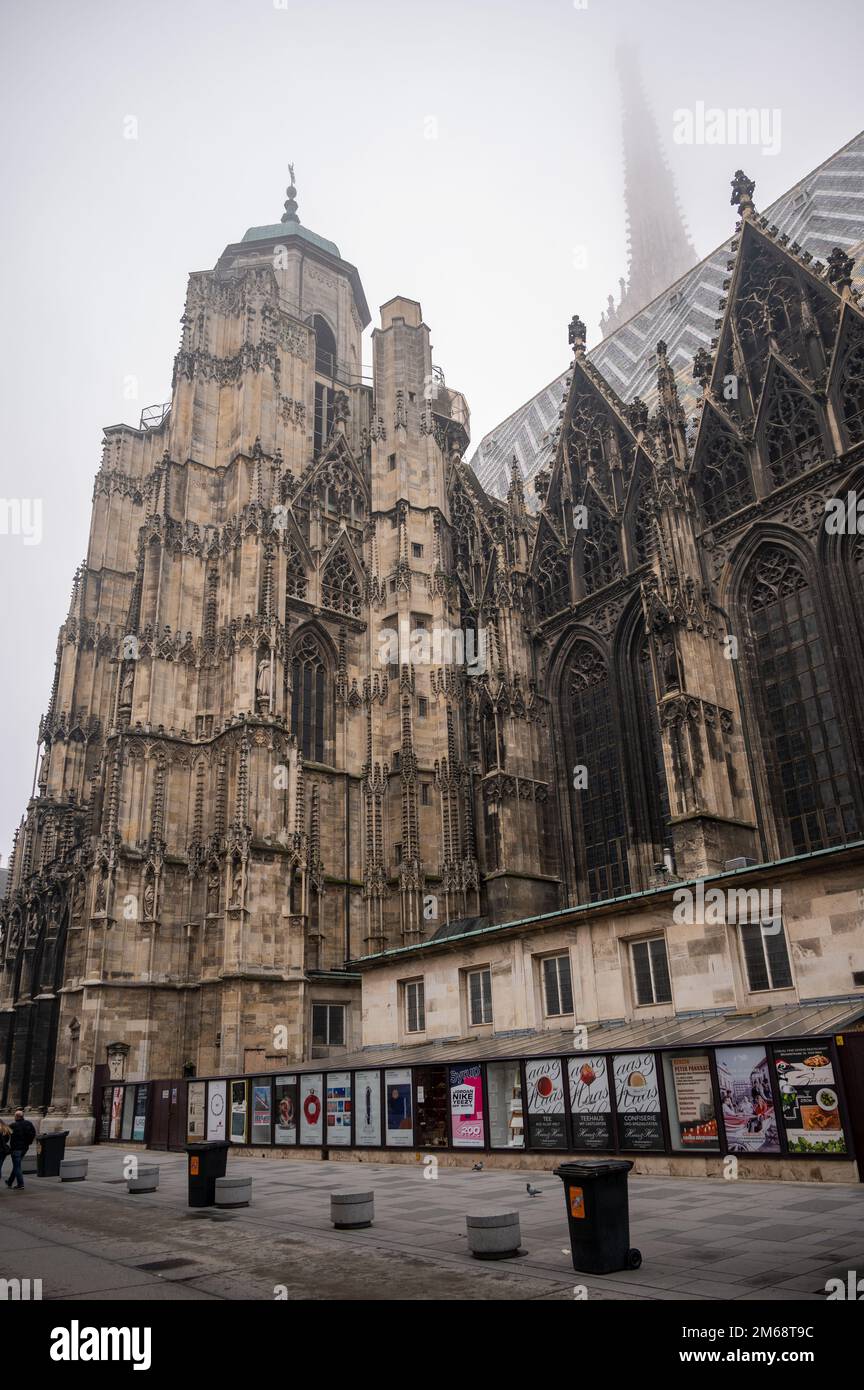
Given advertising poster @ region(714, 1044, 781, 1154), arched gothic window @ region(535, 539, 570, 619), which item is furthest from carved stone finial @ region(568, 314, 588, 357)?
advertising poster @ region(714, 1044, 781, 1154)

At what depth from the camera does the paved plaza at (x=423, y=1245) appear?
7785mm

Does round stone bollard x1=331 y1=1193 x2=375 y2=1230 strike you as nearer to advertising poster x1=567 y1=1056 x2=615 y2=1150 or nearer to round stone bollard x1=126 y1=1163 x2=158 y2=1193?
advertising poster x1=567 y1=1056 x2=615 y2=1150

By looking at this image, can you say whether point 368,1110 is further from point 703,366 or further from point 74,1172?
point 703,366

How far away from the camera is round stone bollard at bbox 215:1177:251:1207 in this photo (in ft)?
44.4

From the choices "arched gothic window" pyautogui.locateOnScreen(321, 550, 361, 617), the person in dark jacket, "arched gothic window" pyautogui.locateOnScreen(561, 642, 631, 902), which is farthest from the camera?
"arched gothic window" pyautogui.locateOnScreen(321, 550, 361, 617)

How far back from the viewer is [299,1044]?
103 ft

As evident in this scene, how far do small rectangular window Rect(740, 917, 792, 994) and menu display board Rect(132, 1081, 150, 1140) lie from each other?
55.0ft

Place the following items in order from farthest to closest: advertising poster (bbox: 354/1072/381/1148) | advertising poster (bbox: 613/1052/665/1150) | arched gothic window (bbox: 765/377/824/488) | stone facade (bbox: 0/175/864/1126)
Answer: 1. arched gothic window (bbox: 765/377/824/488)
2. stone facade (bbox: 0/175/864/1126)
3. advertising poster (bbox: 354/1072/381/1148)
4. advertising poster (bbox: 613/1052/665/1150)

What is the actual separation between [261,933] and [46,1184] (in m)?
13.4

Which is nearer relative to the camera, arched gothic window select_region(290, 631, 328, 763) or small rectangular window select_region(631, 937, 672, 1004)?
small rectangular window select_region(631, 937, 672, 1004)

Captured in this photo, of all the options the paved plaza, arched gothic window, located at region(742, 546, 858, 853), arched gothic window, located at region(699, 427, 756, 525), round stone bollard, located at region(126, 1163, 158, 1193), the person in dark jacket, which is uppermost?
arched gothic window, located at region(699, 427, 756, 525)

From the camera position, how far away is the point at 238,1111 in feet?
75.2

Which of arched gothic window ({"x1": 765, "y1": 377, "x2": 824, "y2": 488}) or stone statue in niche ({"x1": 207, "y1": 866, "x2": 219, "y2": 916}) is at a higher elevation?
arched gothic window ({"x1": 765, "y1": 377, "x2": 824, "y2": 488})
